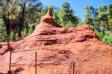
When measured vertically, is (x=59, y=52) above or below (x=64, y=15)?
A: below

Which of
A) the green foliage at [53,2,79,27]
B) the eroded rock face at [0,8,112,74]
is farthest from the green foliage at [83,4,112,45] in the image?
the eroded rock face at [0,8,112,74]

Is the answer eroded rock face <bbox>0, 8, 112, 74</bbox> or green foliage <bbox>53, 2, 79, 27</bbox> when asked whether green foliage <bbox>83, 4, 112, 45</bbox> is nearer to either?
green foliage <bbox>53, 2, 79, 27</bbox>

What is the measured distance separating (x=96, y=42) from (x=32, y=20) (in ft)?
88.6

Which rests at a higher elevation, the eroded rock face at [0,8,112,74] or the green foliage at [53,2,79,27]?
the green foliage at [53,2,79,27]

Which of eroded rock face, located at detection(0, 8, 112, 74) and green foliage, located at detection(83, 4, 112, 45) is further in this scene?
green foliage, located at detection(83, 4, 112, 45)

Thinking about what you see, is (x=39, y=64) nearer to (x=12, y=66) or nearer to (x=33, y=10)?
(x=12, y=66)

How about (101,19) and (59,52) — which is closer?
(59,52)

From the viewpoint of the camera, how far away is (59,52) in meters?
15.0

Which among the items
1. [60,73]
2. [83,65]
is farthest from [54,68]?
[83,65]

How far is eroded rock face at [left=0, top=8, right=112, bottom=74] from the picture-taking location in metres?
13.4

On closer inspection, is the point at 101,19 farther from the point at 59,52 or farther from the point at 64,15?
the point at 59,52

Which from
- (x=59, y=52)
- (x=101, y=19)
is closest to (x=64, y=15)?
(x=101, y=19)

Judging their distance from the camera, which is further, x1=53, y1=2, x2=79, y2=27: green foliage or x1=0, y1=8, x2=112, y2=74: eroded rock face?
x1=53, y1=2, x2=79, y2=27: green foliage

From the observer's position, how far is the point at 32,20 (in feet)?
135
